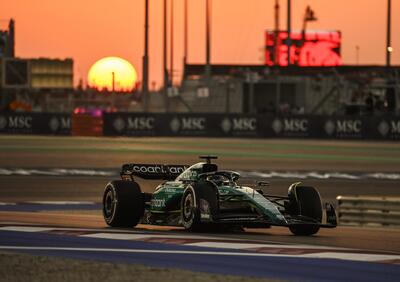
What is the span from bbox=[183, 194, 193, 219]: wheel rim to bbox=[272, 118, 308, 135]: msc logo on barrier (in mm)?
43402

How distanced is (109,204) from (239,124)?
141 ft

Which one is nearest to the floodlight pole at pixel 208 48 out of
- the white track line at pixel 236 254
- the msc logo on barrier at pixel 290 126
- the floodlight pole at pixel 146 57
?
the floodlight pole at pixel 146 57

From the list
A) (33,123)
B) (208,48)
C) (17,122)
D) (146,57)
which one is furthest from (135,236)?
(208,48)

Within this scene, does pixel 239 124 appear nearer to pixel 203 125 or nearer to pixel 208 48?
pixel 203 125

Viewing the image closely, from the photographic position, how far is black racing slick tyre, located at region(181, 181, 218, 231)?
650 inches

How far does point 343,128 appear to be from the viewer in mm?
59625

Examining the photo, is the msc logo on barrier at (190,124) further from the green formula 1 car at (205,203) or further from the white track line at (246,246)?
the white track line at (246,246)

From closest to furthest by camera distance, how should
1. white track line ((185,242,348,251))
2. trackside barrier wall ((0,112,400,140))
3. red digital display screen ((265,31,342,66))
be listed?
white track line ((185,242,348,251))
trackside barrier wall ((0,112,400,140))
red digital display screen ((265,31,342,66))

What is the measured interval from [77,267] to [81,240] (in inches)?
Result: 113

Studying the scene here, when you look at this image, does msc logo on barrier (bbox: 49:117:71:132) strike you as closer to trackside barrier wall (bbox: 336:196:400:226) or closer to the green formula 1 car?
trackside barrier wall (bbox: 336:196:400:226)

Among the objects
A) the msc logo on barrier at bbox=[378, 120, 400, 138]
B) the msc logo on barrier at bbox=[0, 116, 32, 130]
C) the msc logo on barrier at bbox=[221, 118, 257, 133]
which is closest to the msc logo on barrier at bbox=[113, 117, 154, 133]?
the msc logo on barrier at bbox=[221, 118, 257, 133]

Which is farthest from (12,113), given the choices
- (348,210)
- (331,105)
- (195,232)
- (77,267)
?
(77,267)

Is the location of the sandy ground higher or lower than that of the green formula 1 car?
lower

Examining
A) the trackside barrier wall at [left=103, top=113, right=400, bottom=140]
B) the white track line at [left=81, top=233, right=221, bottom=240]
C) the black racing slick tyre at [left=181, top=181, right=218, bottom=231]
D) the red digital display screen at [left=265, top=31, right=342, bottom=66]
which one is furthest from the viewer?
the red digital display screen at [left=265, top=31, right=342, bottom=66]
